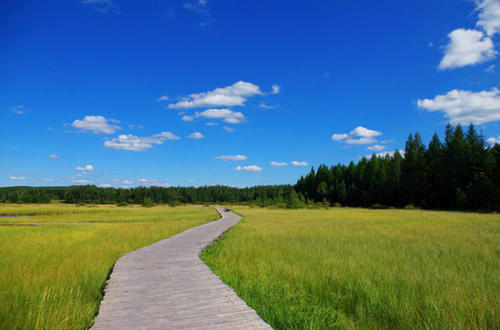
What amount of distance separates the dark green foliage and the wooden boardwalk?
171 ft

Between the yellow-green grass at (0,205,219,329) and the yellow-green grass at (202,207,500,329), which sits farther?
the yellow-green grass at (202,207,500,329)

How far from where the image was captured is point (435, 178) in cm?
5409

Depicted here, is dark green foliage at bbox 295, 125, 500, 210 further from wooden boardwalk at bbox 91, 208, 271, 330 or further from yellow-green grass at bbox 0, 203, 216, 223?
wooden boardwalk at bbox 91, 208, 271, 330

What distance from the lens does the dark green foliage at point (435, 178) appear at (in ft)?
144

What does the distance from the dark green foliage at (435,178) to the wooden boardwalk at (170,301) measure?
2051 inches

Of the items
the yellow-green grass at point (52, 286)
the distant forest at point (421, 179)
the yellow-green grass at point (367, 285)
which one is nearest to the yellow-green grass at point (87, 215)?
the yellow-green grass at point (52, 286)

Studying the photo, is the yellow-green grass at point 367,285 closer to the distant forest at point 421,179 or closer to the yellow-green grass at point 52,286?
the yellow-green grass at point 52,286

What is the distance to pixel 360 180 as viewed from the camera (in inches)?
2987

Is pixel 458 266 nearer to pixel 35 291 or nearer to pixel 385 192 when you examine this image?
pixel 35 291

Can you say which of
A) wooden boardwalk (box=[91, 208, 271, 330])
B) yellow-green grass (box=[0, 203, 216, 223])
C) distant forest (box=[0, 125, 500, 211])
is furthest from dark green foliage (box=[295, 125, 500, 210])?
wooden boardwalk (box=[91, 208, 271, 330])

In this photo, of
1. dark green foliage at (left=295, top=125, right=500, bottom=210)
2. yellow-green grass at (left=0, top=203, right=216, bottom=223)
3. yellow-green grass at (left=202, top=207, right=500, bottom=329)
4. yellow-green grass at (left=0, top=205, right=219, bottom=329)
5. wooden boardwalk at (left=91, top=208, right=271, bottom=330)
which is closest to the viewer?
wooden boardwalk at (left=91, top=208, right=271, bottom=330)

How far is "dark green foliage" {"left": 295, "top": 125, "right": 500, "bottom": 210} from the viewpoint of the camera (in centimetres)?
4381

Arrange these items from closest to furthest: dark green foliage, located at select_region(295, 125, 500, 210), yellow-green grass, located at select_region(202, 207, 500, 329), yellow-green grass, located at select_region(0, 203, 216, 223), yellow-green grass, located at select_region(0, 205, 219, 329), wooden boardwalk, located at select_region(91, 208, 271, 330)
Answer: wooden boardwalk, located at select_region(91, 208, 271, 330) < yellow-green grass, located at select_region(0, 205, 219, 329) < yellow-green grass, located at select_region(202, 207, 500, 329) < yellow-green grass, located at select_region(0, 203, 216, 223) < dark green foliage, located at select_region(295, 125, 500, 210)

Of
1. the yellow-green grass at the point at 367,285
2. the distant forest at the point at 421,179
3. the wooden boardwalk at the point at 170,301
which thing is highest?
the distant forest at the point at 421,179
